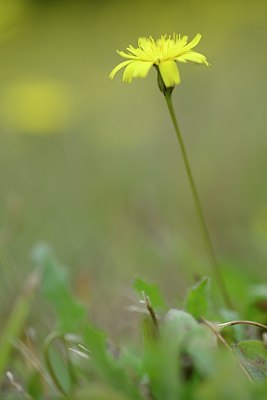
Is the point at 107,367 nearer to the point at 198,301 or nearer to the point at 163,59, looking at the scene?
the point at 198,301

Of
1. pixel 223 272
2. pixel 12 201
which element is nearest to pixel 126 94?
pixel 12 201

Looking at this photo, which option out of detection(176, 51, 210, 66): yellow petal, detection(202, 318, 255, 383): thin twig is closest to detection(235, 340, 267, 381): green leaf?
detection(202, 318, 255, 383): thin twig

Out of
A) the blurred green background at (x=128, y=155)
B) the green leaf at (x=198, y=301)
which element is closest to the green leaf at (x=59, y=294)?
the blurred green background at (x=128, y=155)

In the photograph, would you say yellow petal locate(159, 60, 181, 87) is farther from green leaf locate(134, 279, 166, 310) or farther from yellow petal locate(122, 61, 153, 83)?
green leaf locate(134, 279, 166, 310)

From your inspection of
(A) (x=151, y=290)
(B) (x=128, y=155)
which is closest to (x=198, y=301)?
(A) (x=151, y=290)

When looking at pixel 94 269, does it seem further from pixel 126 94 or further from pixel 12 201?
pixel 126 94

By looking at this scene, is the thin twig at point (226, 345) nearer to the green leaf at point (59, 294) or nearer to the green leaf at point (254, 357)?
the green leaf at point (254, 357)
